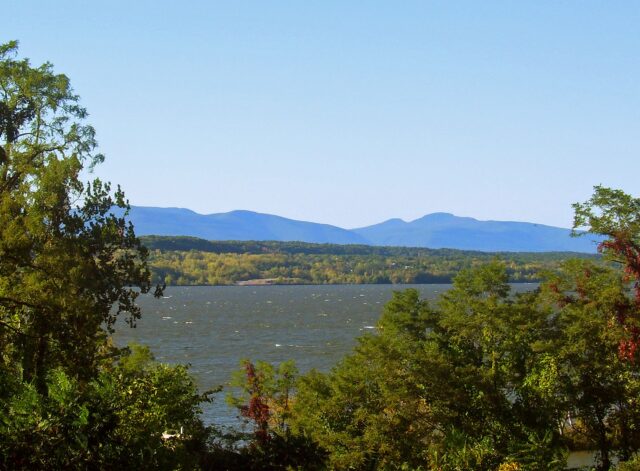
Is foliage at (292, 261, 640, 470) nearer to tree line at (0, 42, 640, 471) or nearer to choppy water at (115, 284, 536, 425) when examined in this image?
tree line at (0, 42, 640, 471)

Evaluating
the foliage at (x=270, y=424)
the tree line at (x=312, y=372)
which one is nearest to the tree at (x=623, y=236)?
the tree line at (x=312, y=372)

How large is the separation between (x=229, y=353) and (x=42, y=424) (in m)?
75.0

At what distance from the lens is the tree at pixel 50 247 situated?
19828 millimetres

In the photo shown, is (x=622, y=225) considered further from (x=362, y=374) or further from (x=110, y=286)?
(x=110, y=286)

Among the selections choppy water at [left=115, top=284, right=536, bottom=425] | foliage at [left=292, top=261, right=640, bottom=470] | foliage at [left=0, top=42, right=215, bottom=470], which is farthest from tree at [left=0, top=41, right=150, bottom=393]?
choppy water at [left=115, top=284, right=536, bottom=425]

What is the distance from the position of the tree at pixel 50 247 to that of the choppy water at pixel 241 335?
23.3 meters

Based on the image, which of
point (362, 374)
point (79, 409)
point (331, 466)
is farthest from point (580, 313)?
point (79, 409)

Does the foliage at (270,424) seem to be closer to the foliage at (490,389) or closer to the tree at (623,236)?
the foliage at (490,389)

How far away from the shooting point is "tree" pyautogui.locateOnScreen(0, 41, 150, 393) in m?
19.8

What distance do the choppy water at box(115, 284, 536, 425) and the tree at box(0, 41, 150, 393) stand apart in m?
23.3

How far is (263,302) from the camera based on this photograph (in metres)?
198

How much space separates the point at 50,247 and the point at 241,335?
8950cm

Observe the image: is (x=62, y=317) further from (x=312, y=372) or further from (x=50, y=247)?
(x=312, y=372)

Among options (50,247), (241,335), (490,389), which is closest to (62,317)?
(50,247)
